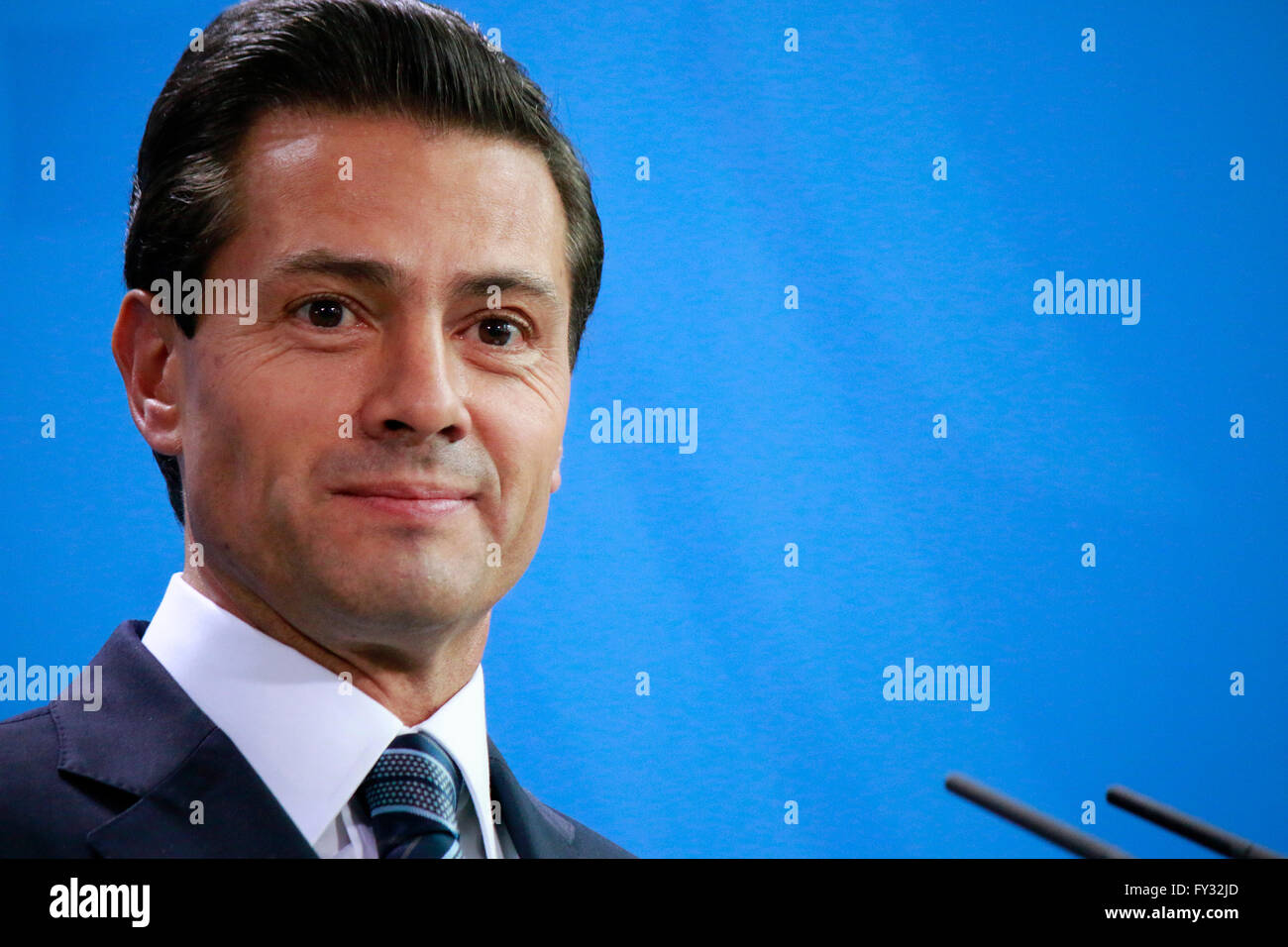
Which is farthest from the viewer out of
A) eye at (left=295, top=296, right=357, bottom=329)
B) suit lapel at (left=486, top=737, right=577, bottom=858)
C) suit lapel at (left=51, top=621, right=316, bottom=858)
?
suit lapel at (left=486, top=737, right=577, bottom=858)

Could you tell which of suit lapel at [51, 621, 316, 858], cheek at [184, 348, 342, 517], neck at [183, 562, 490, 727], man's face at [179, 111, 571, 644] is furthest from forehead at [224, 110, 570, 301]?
suit lapel at [51, 621, 316, 858]

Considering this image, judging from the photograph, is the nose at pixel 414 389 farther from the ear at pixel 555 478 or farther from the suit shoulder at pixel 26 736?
the suit shoulder at pixel 26 736

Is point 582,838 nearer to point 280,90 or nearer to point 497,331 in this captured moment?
point 497,331

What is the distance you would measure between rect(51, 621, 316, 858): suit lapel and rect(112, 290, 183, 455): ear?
1.03ft

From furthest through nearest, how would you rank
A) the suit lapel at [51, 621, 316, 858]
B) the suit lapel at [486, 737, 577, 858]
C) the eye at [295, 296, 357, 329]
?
the suit lapel at [486, 737, 577, 858], the eye at [295, 296, 357, 329], the suit lapel at [51, 621, 316, 858]

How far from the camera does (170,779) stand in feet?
4.65

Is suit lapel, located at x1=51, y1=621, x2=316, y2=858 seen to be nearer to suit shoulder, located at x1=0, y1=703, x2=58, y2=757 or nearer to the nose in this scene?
suit shoulder, located at x1=0, y1=703, x2=58, y2=757

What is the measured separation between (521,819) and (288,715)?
39cm

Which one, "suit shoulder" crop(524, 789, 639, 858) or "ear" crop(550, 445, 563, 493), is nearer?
"ear" crop(550, 445, 563, 493)

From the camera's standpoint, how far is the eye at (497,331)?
159 centimetres

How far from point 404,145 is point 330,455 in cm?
39

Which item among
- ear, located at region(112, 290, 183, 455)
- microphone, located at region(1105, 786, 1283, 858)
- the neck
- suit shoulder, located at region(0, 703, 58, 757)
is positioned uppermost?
ear, located at region(112, 290, 183, 455)

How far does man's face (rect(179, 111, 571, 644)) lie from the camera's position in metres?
1.47

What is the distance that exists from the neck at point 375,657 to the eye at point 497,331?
0.37 m
